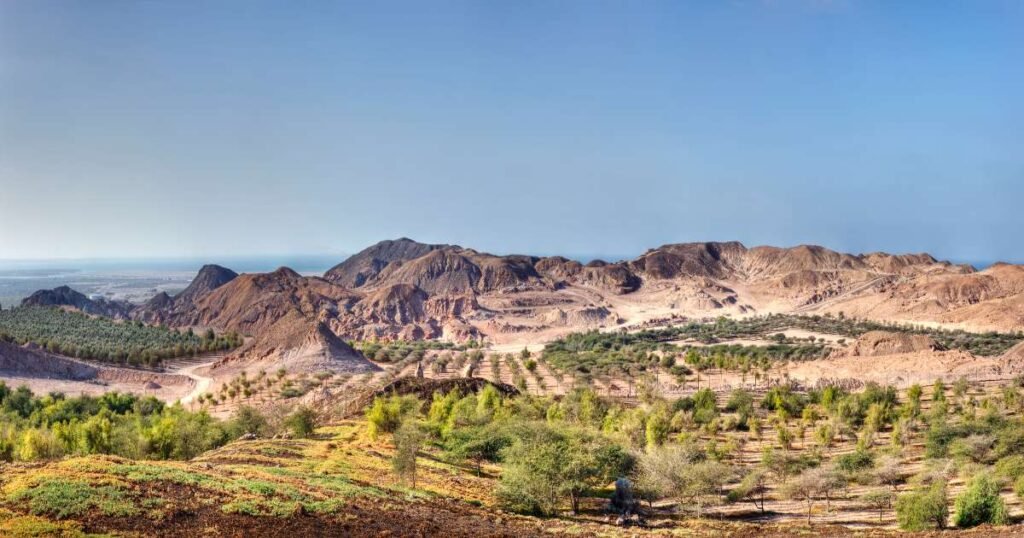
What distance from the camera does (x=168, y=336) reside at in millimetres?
115812

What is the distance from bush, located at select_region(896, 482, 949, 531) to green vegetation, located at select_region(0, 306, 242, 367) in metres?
95.8

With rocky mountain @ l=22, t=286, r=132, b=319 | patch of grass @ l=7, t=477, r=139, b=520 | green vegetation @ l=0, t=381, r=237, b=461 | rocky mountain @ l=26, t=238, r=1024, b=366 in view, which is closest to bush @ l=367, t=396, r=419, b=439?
green vegetation @ l=0, t=381, r=237, b=461

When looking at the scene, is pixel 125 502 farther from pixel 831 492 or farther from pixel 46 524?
pixel 831 492

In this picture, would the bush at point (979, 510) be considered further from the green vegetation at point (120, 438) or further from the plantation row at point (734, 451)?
the green vegetation at point (120, 438)

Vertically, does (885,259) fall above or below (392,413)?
above

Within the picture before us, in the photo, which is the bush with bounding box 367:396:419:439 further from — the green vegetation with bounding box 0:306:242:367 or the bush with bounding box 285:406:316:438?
the green vegetation with bounding box 0:306:242:367

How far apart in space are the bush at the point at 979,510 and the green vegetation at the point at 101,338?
97361mm

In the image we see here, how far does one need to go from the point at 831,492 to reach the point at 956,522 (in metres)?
8.38

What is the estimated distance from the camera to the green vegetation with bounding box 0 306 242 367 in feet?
313

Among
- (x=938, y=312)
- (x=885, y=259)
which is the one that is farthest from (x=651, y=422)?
(x=885, y=259)

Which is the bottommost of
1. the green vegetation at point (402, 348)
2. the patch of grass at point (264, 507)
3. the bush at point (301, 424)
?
the green vegetation at point (402, 348)

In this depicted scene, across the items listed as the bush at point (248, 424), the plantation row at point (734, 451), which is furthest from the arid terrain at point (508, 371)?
the bush at point (248, 424)

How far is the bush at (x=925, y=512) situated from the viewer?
2620 cm

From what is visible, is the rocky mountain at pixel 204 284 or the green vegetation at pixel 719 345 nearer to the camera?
the green vegetation at pixel 719 345
